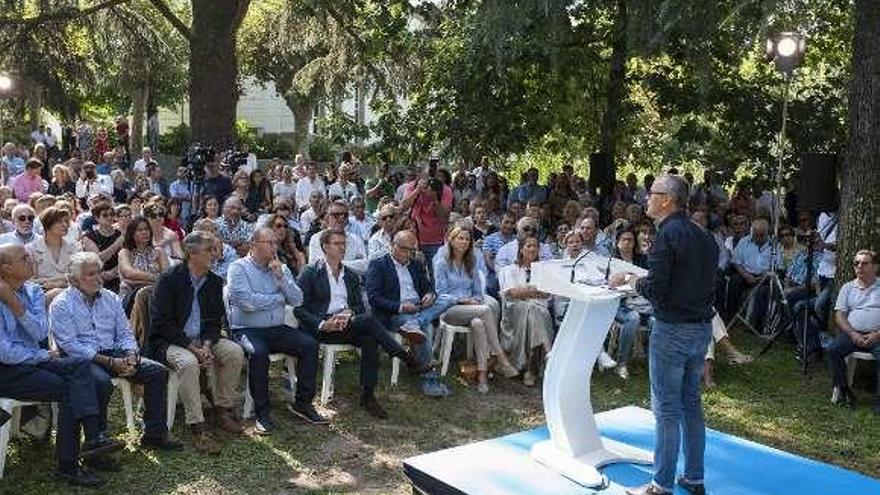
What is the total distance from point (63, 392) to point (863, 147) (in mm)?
6051

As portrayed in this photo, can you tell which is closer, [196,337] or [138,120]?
[196,337]

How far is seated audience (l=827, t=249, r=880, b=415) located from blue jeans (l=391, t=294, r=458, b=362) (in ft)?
9.26

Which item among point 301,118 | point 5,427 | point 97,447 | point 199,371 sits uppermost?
point 301,118

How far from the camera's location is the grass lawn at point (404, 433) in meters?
5.06

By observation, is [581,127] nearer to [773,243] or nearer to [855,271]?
[773,243]

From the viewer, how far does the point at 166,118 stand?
3925 centimetres

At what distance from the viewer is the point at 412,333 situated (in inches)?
266

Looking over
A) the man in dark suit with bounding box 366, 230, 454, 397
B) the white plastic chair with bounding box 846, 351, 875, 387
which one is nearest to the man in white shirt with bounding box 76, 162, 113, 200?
the man in dark suit with bounding box 366, 230, 454, 397

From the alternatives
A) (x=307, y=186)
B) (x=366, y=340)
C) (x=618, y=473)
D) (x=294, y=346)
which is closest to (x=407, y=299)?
(x=366, y=340)

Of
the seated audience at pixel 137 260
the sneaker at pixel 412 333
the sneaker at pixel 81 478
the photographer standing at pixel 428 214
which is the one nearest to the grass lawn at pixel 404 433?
the sneaker at pixel 81 478

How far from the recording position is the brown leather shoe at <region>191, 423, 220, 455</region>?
5.40 meters

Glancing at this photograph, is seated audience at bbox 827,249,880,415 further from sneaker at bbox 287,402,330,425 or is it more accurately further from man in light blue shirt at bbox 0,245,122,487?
man in light blue shirt at bbox 0,245,122,487

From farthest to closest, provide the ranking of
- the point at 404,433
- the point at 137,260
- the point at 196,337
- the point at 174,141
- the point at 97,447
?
the point at 174,141, the point at 137,260, the point at 404,433, the point at 196,337, the point at 97,447

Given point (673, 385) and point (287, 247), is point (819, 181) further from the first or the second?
point (673, 385)
